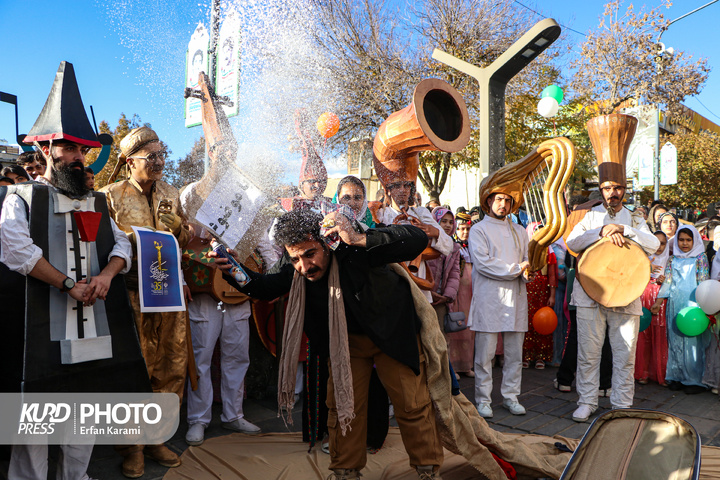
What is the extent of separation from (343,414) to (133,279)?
5.40 feet

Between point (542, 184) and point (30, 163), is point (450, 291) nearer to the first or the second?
point (542, 184)

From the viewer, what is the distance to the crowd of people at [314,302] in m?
2.63

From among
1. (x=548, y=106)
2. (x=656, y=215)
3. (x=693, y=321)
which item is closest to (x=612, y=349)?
(x=693, y=321)

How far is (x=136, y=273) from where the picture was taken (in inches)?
130

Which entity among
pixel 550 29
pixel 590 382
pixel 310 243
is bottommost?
pixel 590 382

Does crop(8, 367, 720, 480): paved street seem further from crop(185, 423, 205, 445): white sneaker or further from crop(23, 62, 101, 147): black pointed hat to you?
crop(23, 62, 101, 147): black pointed hat

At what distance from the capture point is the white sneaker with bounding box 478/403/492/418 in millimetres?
4336

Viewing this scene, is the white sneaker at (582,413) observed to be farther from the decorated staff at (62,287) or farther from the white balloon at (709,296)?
the decorated staff at (62,287)

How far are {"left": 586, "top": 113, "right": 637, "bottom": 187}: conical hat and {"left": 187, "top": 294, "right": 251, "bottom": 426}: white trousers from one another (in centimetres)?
325

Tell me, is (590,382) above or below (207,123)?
below

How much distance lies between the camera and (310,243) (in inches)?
101

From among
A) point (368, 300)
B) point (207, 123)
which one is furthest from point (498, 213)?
point (207, 123)

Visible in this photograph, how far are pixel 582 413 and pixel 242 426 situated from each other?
2775 mm

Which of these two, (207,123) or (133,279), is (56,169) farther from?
(207,123)
